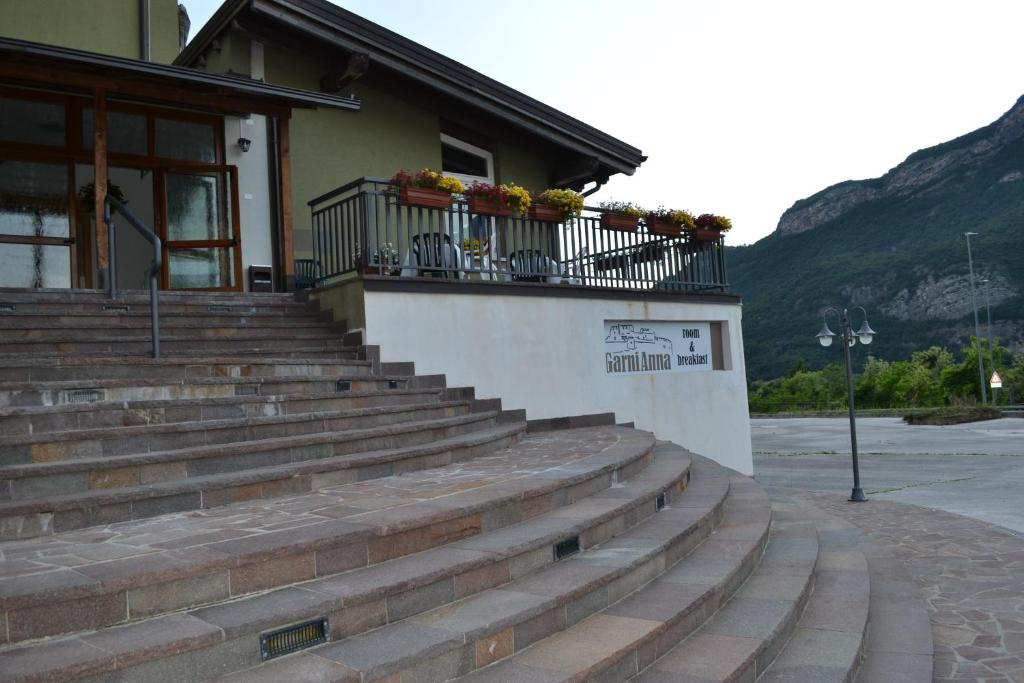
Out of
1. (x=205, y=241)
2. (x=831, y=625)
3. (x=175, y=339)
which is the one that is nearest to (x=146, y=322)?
(x=175, y=339)

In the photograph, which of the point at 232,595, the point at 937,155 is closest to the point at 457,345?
the point at 232,595

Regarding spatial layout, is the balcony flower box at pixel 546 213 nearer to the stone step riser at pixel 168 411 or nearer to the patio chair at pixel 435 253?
the patio chair at pixel 435 253

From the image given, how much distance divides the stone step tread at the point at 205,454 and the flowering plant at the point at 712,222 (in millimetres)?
5968

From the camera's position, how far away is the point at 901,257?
65375mm

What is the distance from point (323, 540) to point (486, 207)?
6.05 m

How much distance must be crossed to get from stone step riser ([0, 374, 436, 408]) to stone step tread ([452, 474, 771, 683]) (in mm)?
2947

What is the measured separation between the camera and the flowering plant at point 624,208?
9688mm

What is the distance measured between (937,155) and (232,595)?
9255cm

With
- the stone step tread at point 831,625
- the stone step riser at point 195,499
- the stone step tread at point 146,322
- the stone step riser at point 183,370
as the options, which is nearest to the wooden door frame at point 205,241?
the stone step tread at point 146,322

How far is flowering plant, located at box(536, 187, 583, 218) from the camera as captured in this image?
30.1 feet

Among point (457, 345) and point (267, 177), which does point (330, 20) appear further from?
point (457, 345)

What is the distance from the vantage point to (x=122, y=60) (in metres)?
7.36

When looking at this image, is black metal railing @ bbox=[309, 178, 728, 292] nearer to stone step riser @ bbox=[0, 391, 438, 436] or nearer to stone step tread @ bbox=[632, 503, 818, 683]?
stone step riser @ bbox=[0, 391, 438, 436]

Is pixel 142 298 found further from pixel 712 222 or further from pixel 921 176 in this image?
pixel 921 176
